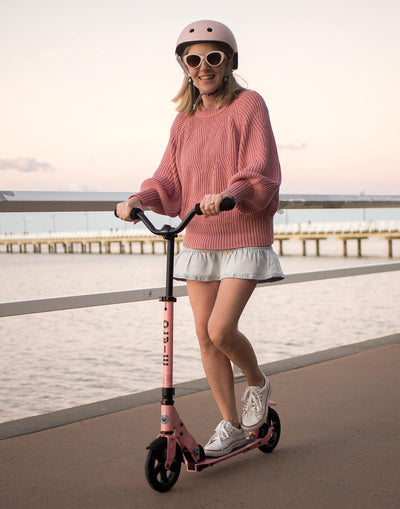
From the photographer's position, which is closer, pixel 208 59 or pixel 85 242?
pixel 208 59

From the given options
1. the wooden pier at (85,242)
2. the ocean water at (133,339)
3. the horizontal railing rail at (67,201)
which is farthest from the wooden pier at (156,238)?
the horizontal railing rail at (67,201)

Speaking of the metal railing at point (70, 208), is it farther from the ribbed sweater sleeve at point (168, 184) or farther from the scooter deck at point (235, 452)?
the scooter deck at point (235, 452)

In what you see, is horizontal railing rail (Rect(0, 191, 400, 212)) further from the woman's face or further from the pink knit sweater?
the woman's face

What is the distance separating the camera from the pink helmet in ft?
9.03

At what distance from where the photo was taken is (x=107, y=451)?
3020 mm

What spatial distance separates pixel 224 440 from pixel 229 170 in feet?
3.36

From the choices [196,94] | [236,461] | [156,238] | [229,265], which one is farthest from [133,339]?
[156,238]

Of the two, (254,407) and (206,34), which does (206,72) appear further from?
(254,407)

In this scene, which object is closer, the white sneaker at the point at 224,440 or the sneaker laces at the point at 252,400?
the white sneaker at the point at 224,440

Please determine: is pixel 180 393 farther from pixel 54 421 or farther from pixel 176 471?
pixel 176 471

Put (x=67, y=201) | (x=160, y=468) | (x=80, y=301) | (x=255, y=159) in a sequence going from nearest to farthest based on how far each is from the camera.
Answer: (x=160, y=468) < (x=255, y=159) < (x=67, y=201) < (x=80, y=301)

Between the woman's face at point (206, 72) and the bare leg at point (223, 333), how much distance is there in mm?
742

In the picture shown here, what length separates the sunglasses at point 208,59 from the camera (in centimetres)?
276

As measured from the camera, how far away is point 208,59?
9.09 feet
